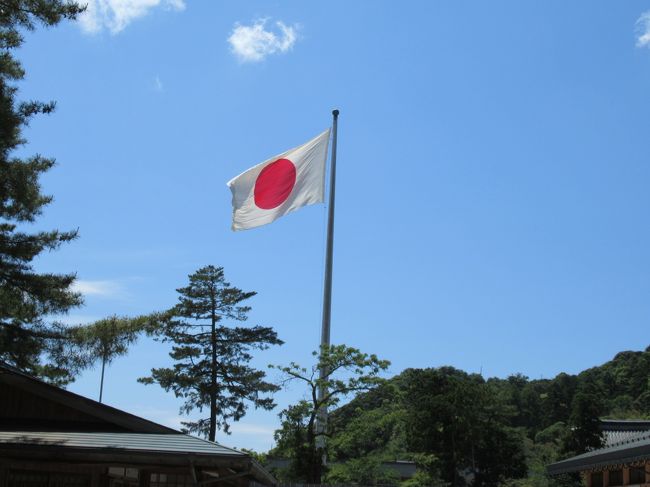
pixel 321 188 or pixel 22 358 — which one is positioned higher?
pixel 321 188

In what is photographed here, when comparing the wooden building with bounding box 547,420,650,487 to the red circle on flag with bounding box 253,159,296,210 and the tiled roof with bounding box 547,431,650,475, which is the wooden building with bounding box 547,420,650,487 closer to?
the tiled roof with bounding box 547,431,650,475

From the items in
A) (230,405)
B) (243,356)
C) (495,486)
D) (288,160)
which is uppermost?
(288,160)

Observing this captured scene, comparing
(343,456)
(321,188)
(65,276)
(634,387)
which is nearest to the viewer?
(65,276)

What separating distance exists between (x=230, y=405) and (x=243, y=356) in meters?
2.71

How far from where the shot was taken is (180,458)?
10.9m

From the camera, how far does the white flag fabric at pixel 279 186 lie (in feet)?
58.7

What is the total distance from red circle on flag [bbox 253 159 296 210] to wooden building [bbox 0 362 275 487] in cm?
669

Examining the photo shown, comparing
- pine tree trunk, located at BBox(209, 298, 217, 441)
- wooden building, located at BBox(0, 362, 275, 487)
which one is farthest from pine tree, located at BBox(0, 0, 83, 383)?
pine tree trunk, located at BBox(209, 298, 217, 441)

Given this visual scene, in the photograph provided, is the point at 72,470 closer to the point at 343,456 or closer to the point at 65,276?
the point at 65,276

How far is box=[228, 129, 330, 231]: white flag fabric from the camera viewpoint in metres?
17.9

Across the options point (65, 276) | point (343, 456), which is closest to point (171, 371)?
point (343, 456)

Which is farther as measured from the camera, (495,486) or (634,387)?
(634,387)

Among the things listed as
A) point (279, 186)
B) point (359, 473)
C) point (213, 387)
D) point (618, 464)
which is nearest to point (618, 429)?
point (359, 473)

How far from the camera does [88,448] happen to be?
11.0 meters
